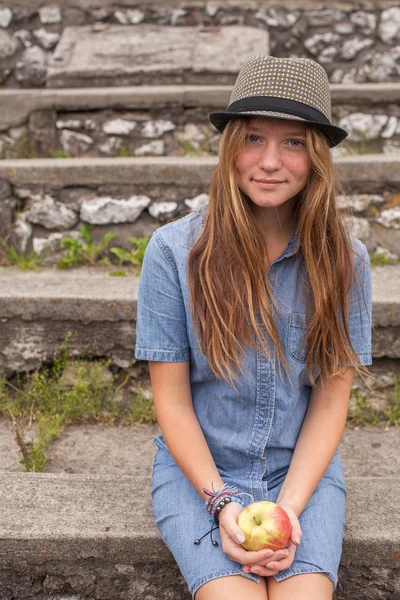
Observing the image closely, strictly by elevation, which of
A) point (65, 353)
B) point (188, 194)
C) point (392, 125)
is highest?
point (392, 125)

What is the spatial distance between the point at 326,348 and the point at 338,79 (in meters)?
3.00

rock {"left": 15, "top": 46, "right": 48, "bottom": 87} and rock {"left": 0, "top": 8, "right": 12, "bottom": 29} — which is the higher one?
rock {"left": 0, "top": 8, "right": 12, "bottom": 29}

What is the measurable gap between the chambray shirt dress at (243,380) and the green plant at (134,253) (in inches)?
51.3

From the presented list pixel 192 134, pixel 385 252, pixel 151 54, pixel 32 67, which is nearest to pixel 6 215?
pixel 192 134

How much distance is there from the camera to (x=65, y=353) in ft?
9.25

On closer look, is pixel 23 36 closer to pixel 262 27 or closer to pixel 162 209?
pixel 262 27

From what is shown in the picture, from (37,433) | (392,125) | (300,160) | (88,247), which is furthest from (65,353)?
(392,125)

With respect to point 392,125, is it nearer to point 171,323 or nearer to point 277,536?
point 171,323

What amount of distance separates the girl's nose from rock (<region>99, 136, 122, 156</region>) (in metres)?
2.16

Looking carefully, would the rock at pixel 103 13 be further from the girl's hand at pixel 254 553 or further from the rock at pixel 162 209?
the girl's hand at pixel 254 553

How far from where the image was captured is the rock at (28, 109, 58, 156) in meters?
3.71

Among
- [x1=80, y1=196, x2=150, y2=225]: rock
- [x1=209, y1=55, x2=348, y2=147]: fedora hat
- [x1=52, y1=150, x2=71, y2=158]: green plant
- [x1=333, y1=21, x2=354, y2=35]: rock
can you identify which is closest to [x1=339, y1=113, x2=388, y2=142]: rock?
[x1=333, y1=21, x2=354, y2=35]: rock

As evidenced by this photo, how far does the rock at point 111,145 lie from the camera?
376 centimetres

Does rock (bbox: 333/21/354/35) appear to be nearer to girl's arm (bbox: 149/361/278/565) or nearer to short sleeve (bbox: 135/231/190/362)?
short sleeve (bbox: 135/231/190/362)
